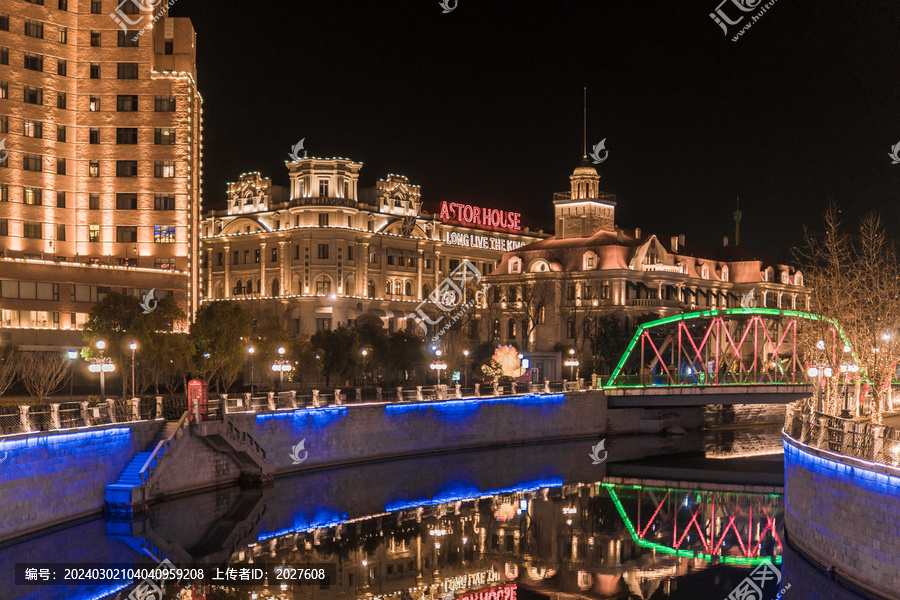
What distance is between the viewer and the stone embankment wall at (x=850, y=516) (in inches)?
886

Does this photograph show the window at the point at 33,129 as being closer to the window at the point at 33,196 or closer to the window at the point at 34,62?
the window at the point at 34,62

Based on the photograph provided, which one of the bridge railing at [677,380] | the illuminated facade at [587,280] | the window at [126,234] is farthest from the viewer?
the illuminated facade at [587,280]

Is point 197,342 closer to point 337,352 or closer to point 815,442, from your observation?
point 337,352

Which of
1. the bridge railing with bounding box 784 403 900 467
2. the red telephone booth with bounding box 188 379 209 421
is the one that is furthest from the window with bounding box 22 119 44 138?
the bridge railing with bounding box 784 403 900 467

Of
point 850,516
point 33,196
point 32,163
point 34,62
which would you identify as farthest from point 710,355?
point 850,516

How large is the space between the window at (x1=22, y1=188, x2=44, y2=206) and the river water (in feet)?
106

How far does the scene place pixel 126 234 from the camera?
223ft

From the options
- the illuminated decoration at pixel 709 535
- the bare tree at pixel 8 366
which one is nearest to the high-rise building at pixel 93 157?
the bare tree at pixel 8 366

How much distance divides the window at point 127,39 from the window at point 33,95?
235 inches

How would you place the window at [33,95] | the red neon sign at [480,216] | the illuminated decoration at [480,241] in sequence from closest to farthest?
the window at [33,95]
the red neon sign at [480,216]
the illuminated decoration at [480,241]

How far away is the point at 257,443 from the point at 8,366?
14250mm

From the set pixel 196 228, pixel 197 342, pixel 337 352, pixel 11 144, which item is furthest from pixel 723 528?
pixel 11 144

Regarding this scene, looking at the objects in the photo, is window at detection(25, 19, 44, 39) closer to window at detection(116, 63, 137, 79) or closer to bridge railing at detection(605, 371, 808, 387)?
window at detection(116, 63, 137, 79)

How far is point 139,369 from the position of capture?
54531mm
